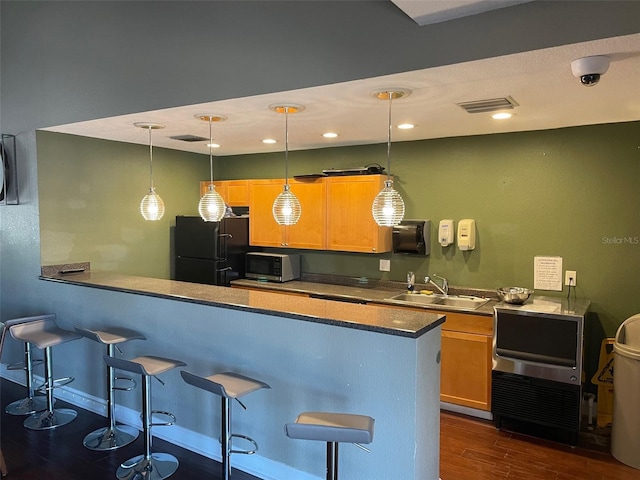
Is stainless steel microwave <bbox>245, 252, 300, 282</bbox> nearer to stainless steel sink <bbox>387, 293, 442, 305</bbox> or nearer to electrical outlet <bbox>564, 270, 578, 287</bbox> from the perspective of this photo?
stainless steel sink <bbox>387, 293, 442, 305</bbox>

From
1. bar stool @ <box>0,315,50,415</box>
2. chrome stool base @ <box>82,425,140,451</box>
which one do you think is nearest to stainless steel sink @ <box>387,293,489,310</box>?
chrome stool base @ <box>82,425,140,451</box>

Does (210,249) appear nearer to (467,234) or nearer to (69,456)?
(69,456)

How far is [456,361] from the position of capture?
145 inches

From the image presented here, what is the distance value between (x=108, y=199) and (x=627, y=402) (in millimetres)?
4567

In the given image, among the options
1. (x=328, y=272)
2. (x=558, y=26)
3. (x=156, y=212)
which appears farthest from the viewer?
(x=328, y=272)

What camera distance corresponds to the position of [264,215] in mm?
5043

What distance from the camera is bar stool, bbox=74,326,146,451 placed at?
10.3 ft

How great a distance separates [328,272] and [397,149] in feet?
4.86

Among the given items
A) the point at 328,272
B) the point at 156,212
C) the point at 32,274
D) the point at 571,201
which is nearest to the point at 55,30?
the point at 156,212

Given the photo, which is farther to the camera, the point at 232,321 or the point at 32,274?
the point at 32,274

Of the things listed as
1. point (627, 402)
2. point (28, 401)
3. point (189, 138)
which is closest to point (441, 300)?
point (627, 402)

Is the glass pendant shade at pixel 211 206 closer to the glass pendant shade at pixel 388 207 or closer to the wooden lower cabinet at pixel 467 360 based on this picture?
the glass pendant shade at pixel 388 207

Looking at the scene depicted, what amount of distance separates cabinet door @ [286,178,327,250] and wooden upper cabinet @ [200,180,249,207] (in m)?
0.62

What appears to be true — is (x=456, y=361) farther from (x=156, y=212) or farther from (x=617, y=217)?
(x=156, y=212)
